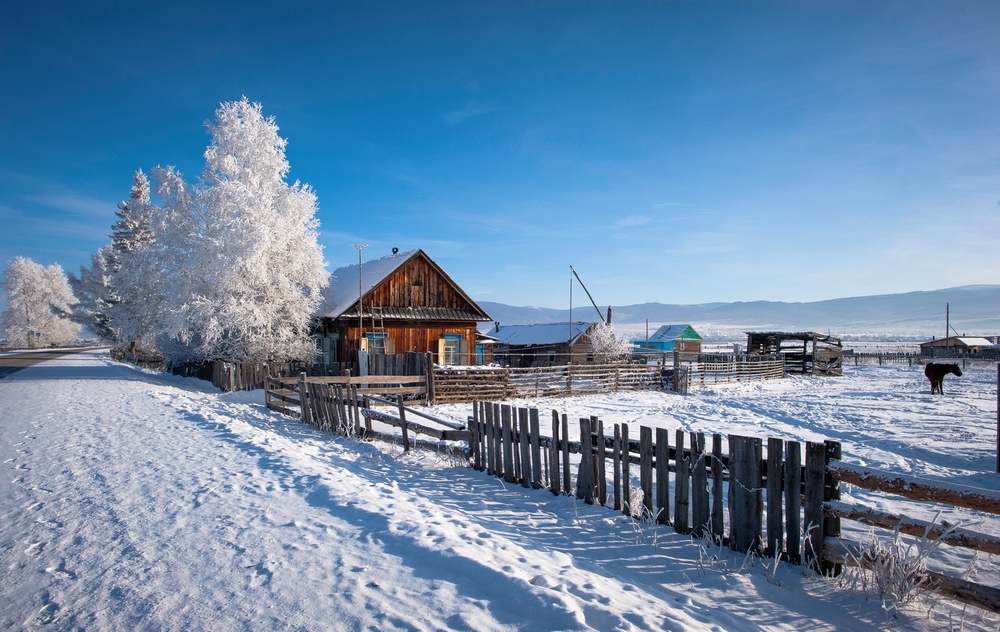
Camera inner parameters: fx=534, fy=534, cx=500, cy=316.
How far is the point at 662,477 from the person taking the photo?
5.75m

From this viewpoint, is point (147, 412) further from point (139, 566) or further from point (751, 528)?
point (751, 528)

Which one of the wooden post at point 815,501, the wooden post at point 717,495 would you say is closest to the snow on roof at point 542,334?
the wooden post at point 717,495

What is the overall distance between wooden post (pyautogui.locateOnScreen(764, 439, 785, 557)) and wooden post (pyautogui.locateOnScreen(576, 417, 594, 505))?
2.08 metres

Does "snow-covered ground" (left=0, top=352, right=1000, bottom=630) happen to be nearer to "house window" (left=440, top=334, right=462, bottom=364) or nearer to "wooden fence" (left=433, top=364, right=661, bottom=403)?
"wooden fence" (left=433, top=364, right=661, bottom=403)

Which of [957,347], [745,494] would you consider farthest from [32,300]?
[957,347]

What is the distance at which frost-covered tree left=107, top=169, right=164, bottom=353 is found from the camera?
25016mm

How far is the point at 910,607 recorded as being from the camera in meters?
4.11

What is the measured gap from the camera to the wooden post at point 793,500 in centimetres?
479

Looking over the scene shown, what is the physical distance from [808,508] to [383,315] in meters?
24.5

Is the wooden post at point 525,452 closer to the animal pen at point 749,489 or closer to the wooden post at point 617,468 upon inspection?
the animal pen at point 749,489

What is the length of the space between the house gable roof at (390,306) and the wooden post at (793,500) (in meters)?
24.2

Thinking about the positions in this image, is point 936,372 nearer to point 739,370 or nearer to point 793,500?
point 739,370

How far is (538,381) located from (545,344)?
25.6 metres

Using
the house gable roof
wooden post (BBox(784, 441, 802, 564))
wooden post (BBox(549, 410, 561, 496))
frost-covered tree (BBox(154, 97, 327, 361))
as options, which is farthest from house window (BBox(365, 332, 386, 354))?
wooden post (BBox(784, 441, 802, 564))
